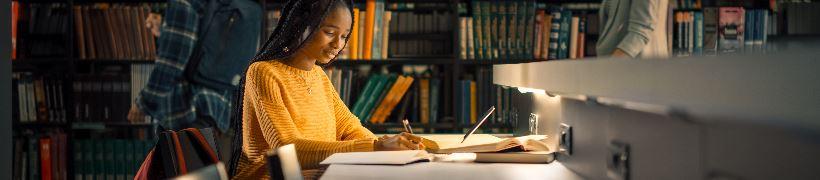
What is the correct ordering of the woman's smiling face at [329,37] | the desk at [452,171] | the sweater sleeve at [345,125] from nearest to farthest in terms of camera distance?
1. the desk at [452,171]
2. the woman's smiling face at [329,37]
3. the sweater sleeve at [345,125]

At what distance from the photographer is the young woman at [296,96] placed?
2.09 metres

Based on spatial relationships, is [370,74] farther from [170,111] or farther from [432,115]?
[170,111]

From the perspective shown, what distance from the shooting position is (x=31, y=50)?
4.61 m

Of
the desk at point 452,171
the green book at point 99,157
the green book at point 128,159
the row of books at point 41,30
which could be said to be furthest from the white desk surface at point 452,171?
the row of books at point 41,30

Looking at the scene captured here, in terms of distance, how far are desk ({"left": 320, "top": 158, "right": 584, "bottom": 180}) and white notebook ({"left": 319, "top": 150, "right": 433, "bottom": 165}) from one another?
17mm

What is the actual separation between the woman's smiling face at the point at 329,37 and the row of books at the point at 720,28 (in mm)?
2362

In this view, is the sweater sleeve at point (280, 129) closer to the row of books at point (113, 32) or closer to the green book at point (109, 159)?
the row of books at point (113, 32)

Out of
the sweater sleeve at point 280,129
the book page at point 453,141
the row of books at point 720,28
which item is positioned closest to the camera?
the sweater sleeve at point 280,129

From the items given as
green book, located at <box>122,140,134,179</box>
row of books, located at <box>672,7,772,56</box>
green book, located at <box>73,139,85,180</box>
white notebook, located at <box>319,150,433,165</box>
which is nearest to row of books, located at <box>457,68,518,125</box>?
row of books, located at <box>672,7,772,56</box>

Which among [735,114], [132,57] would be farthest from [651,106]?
[132,57]

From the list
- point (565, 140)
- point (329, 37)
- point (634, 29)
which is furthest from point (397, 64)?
point (565, 140)

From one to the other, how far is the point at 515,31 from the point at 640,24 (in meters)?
1.07

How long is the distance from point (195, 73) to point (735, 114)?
288 centimetres

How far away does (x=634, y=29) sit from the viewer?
3295 millimetres
